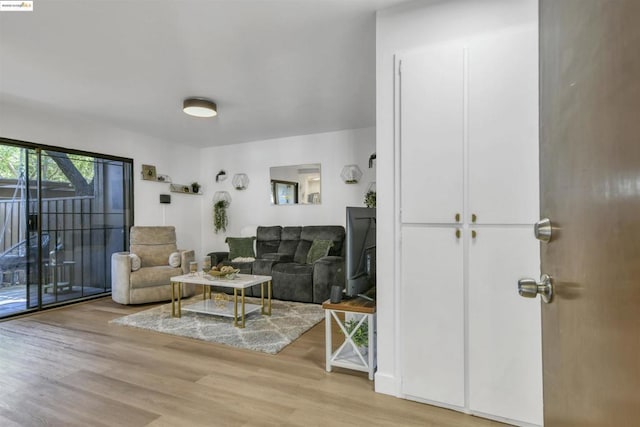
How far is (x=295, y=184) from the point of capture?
570cm

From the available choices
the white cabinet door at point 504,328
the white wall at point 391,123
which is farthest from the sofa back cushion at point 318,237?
the white cabinet door at point 504,328

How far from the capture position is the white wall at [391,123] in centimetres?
202

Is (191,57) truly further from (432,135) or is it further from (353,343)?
(353,343)

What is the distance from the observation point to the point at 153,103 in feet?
13.0

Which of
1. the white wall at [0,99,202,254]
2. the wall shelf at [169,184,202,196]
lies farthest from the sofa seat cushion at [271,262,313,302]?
the wall shelf at [169,184,202,196]

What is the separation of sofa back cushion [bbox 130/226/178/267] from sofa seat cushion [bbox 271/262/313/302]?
5.28 ft

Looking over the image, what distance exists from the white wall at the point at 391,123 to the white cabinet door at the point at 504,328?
1.21 ft

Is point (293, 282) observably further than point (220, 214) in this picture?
No

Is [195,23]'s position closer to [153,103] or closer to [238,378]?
[153,103]

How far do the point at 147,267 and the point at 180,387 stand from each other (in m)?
2.82

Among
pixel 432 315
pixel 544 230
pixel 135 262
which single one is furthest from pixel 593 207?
pixel 135 262

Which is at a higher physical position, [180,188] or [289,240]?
[180,188]

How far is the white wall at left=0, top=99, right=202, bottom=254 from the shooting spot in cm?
397

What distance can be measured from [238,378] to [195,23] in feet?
8.11
